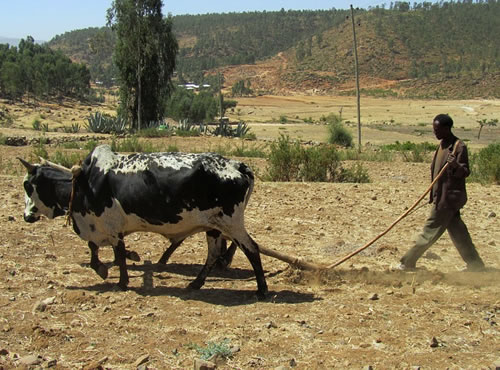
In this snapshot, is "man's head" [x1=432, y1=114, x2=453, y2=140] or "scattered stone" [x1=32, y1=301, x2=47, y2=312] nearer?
"scattered stone" [x1=32, y1=301, x2=47, y2=312]

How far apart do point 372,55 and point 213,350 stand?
104557 mm

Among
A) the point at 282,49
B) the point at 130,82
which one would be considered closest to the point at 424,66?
the point at 282,49

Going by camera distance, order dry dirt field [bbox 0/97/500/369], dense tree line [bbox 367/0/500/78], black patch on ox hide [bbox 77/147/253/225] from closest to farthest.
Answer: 1. dry dirt field [bbox 0/97/500/369]
2. black patch on ox hide [bbox 77/147/253/225]
3. dense tree line [bbox 367/0/500/78]

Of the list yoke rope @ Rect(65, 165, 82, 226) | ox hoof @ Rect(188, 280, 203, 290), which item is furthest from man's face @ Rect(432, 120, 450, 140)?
yoke rope @ Rect(65, 165, 82, 226)

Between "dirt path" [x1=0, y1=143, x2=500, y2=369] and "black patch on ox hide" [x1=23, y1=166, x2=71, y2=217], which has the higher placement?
"black patch on ox hide" [x1=23, y1=166, x2=71, y2=217]

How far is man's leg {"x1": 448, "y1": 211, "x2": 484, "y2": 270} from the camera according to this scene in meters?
6.29

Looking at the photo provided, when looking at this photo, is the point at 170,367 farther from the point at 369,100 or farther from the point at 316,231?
the point at 369,100

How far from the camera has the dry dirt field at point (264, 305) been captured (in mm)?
4469

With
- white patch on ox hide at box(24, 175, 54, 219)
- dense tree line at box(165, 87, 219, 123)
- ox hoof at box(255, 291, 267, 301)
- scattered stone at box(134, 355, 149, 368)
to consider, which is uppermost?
white patch on ox hide at box(24, 175, 54, 219)

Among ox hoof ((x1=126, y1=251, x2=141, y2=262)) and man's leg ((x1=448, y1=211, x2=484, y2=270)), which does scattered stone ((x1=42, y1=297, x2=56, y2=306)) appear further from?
man's leg ((x1=448, y1=211, x2=484, y2=270))

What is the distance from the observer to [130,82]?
3566 centimetres

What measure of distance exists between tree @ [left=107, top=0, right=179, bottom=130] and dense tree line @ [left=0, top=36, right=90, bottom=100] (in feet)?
82.3

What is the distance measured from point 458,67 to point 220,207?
3844 inches

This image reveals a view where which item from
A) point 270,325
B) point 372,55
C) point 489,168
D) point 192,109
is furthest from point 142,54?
point 372,55
